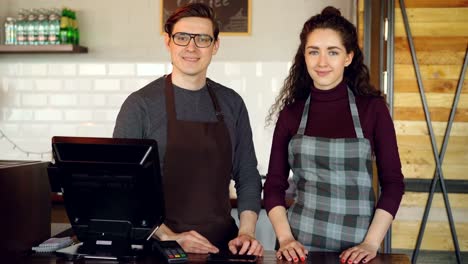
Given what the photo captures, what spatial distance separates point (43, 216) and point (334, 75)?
100cm

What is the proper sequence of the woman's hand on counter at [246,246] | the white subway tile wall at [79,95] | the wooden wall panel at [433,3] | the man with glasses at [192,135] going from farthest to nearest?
1. the white subway tile wall at [79,95]
2. the wooden wall panel at [433,3]
3. the man with glasses at [192,135]
4. the woman's hand on counter at [246,246]

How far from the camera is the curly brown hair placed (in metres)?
1.97

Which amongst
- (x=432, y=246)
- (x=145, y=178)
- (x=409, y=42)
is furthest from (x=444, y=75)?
(x=145, y=178)

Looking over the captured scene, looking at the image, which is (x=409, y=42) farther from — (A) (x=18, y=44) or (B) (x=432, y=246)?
(A) (x=18, y=44)

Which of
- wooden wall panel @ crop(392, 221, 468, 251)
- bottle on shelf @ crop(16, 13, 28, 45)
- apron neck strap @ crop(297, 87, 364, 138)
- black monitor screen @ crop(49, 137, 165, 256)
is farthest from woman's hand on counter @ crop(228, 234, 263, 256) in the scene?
bottle on shelf @ crop(16, 13, 28, 45)

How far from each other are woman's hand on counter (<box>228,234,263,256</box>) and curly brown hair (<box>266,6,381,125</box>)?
51 cm

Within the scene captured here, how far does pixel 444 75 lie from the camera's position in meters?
3.23

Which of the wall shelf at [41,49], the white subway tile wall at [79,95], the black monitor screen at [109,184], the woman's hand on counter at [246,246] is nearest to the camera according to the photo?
the black monitor screen at [109,184]

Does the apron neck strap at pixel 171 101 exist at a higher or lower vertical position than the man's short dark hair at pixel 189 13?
lower

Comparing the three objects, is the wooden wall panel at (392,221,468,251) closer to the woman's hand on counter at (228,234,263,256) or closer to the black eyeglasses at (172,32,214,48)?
the woman's hand on counter at (228,234,263,256)

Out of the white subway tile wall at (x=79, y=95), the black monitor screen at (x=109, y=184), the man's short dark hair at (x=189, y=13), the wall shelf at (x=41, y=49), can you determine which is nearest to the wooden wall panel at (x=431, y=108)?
the white subway tile wall at (x=79, y=95)

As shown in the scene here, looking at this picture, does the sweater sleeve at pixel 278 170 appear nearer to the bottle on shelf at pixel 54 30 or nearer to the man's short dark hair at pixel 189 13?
the man's short dark hair at pixel 189 13

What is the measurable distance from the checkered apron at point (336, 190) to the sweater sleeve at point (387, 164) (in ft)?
0.14

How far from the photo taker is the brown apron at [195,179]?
202cm
